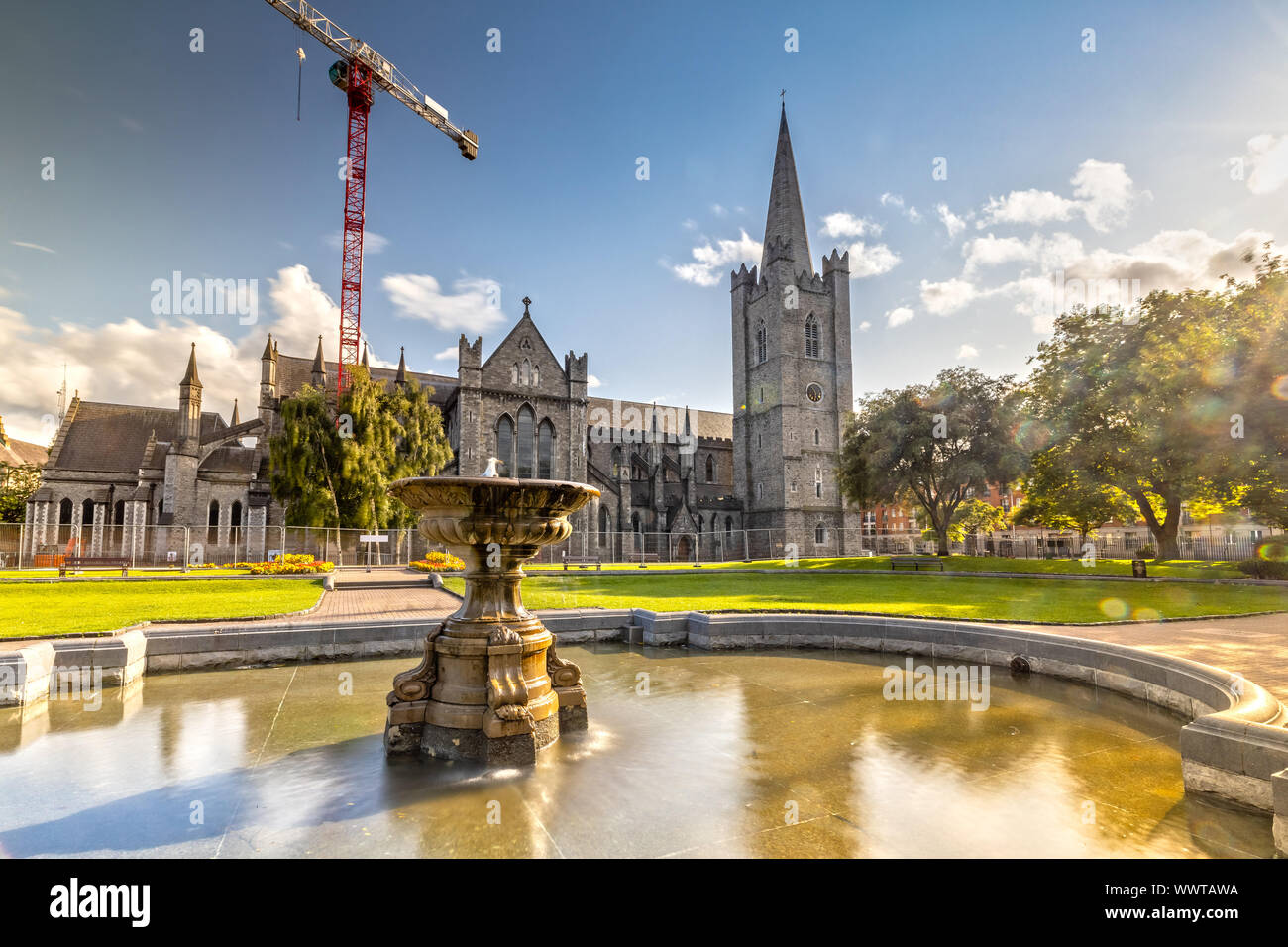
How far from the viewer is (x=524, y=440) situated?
145 ft

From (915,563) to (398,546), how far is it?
2621 centimetres

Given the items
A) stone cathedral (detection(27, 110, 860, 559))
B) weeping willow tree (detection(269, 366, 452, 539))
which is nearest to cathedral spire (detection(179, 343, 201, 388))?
stone cathedral (detection(27, 110, 860, 559))

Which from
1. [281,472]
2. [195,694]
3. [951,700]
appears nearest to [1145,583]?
[951,700]

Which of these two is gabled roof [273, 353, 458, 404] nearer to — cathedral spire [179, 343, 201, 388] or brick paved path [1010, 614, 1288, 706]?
cathedral spire [179, 343, 201, 388]

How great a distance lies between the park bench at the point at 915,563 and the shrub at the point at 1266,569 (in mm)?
10377

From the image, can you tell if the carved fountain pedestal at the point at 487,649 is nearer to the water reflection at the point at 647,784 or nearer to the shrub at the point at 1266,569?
the water reflection at the point at 647,784

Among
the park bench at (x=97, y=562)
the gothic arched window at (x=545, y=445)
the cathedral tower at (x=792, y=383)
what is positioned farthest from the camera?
the cathedral tower at (x=792, y=383)

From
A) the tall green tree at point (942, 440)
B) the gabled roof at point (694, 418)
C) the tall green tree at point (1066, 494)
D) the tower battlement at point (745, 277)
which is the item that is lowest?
the tall green tree at point (1066, 494)

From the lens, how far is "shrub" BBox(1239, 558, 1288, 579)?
21.3 m

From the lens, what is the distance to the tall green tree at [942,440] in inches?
1336

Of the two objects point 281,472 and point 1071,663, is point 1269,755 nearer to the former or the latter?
point 1071,663

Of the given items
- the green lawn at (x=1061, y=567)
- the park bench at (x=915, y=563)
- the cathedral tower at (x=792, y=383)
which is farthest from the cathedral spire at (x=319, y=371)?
the park bench at (x=915, y=563)

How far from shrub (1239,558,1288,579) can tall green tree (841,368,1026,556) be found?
36.2 ft

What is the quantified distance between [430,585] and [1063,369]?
30.6 m
